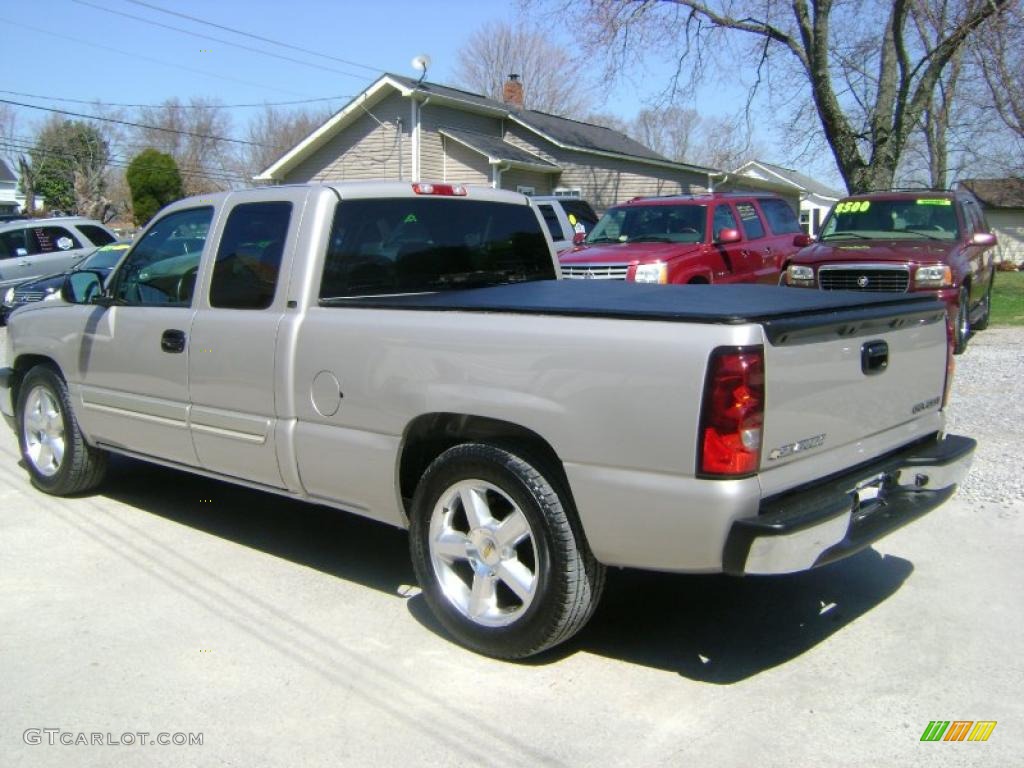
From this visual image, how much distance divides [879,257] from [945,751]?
8507 mm

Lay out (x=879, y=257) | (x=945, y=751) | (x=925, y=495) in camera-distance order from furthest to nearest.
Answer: (x=879, y=257)
(x=925, y=495)
(x=945, y=751)

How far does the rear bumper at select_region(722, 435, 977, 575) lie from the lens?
10.7 feet

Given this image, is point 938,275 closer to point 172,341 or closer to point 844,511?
point 844,511

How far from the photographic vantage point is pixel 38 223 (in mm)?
19125

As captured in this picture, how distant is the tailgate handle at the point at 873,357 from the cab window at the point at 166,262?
341 cm

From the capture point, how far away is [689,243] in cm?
1189

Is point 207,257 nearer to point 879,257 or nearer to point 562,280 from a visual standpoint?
point 562,280

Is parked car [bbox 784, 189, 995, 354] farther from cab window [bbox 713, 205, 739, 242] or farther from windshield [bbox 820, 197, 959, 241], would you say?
cab window [bbox 713, 205, 739, 242]

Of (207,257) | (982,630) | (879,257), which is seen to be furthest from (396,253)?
(879,257)

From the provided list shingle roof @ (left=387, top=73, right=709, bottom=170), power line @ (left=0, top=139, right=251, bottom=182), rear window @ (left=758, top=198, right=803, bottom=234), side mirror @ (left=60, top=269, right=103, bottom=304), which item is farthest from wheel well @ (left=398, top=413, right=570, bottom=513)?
power line @ (left=0, top=139, right=251, bottom=182)

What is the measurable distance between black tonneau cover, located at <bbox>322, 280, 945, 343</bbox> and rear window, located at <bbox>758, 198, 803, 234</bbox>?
921 centimetres

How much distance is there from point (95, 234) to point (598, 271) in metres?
12.6

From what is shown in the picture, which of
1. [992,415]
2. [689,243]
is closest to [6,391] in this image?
[992,415]

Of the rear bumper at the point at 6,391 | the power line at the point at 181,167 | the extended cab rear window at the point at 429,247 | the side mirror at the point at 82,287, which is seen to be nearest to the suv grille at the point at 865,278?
the extended cab rear window at the point at 429,247
